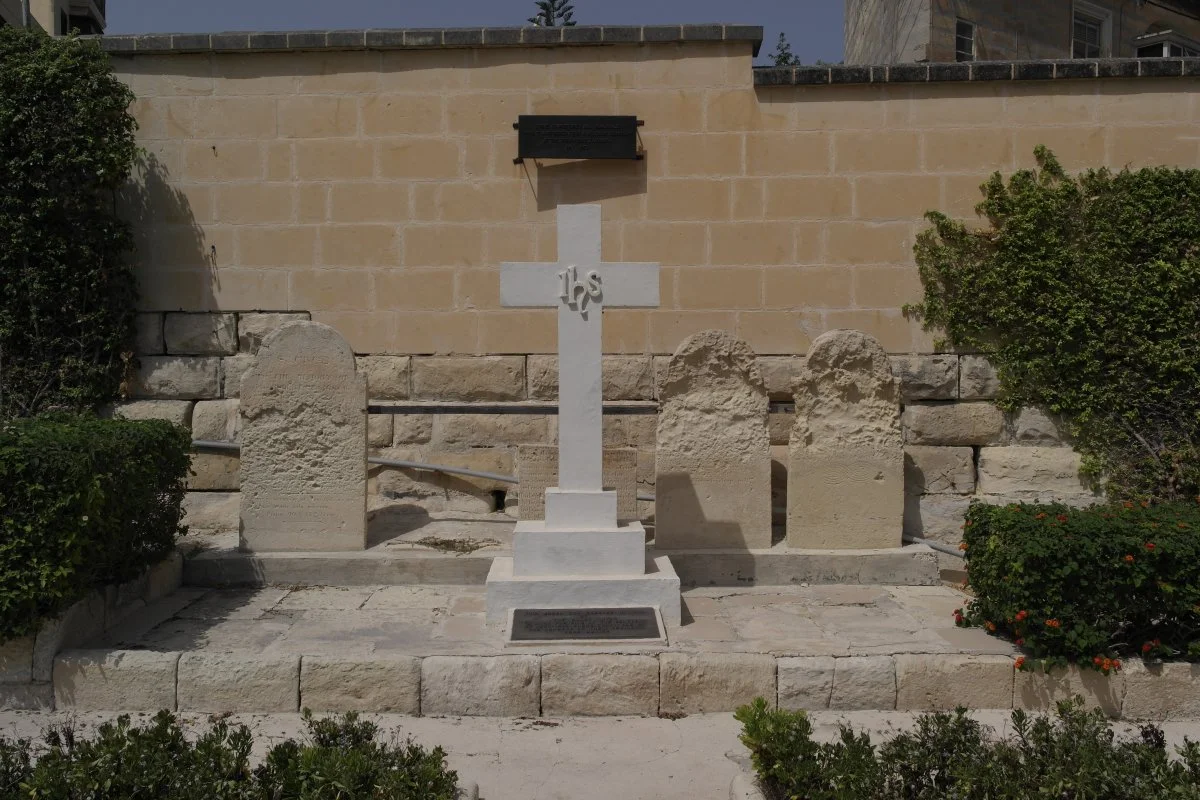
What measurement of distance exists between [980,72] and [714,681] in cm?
578

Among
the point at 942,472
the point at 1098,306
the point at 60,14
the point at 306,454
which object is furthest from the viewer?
the point at 60,14

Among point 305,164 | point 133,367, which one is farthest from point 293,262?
point 133,367

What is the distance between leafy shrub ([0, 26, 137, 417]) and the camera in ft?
25.7

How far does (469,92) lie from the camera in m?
8.30

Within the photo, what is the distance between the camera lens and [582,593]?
18.1ft

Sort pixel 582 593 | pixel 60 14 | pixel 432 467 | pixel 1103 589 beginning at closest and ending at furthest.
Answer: pixel 1103 589, pixel 582 593, pixel 432 467, pixel 60 14

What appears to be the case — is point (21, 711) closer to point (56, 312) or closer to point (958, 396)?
point (56, 312)

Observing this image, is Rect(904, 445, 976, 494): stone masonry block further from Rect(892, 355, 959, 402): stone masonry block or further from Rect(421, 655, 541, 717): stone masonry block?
Rect(421, 655, 541, 717): stone masonry block

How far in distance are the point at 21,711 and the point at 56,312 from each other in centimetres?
434

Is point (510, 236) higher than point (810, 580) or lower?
higher

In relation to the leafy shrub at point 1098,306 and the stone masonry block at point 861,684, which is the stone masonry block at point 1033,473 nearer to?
the leafy shrub at point 1098,306

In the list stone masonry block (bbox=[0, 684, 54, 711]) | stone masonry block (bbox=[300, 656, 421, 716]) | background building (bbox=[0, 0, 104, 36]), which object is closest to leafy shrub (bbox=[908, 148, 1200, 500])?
stone masonry block (bbox=[300, 656, 421, 716])

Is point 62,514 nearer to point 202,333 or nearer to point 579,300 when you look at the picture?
point 579,300

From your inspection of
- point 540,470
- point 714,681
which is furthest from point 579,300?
point 714,681
